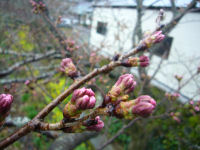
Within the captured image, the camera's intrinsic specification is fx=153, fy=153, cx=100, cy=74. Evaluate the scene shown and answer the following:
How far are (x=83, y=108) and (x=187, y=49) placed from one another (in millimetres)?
6883

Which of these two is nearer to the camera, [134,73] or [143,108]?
[143,108]

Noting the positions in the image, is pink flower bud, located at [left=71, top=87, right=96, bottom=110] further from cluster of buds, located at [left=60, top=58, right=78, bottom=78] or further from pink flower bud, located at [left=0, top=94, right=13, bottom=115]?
cluster of buds, located at [left=60, top=58, right=78, bottom=78]

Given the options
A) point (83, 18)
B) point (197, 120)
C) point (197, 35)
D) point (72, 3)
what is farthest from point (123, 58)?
point (83, 18)

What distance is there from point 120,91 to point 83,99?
0.18 metres

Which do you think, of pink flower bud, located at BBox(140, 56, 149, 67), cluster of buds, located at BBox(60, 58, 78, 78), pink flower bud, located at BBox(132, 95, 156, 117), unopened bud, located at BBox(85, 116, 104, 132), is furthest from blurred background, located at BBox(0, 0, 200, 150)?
pink flower bud, located at BBox(132, 95, 156, 117)

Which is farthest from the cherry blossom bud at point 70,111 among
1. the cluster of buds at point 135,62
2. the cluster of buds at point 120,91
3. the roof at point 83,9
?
the roof at point 83,9

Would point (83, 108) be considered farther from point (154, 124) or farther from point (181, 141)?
point (154, 124)

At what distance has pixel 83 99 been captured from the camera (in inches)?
25.9

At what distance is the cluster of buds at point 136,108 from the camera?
640 mm

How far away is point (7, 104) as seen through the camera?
69 cm

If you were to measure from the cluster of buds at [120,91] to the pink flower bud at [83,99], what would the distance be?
0.07m

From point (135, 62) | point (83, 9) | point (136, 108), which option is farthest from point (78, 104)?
point (83, 9)

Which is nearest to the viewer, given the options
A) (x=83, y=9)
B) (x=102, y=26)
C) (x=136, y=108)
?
(x=136, y=108)

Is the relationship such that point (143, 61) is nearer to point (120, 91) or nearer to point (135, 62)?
point (135, 62)
